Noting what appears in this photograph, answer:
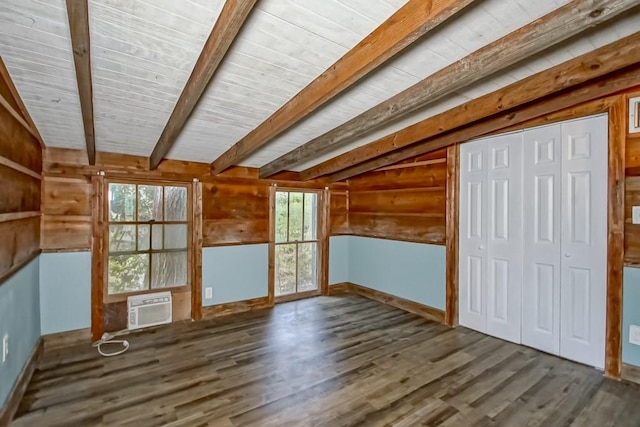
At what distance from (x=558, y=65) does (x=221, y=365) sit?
3.40 m

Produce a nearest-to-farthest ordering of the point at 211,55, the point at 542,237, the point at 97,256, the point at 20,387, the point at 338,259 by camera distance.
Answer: the point at 211,55 → the point at 20,387 → the point at 542,237 → the point at 97,256 → the point at 338,259

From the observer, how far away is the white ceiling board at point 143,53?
1433 mm

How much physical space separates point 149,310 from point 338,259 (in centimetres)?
274

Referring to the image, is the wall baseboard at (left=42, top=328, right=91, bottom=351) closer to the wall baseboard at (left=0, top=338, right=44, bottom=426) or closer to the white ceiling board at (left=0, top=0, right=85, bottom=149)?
the wall baseboard at (left=0, top=338, right=44, bottom=426)

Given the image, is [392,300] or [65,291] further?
[392,300]

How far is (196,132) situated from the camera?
2912mm

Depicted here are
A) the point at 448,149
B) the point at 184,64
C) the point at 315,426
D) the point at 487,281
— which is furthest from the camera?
the point at 448,149

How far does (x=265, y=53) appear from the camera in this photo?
5.91ft

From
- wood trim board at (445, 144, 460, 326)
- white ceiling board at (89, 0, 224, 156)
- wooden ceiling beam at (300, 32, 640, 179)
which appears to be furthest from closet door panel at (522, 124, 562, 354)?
white ceiling board at (89, 0, 224, 156)

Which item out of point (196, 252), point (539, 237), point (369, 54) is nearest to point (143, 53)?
point (369, 54)

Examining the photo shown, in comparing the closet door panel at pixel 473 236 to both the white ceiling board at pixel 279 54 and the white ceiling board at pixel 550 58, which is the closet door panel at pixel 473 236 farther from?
the white ceiling board at pixel 279 54

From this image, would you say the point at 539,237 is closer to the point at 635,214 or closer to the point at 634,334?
the point at 635,214

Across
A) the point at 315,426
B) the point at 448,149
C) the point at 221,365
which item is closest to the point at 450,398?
the point at 315,426

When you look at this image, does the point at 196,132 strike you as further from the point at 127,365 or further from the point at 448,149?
the point at 448,149
